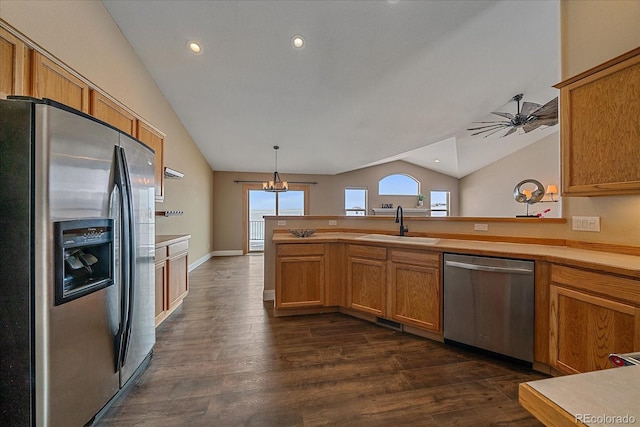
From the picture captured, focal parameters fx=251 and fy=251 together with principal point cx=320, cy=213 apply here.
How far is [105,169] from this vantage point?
135 centimetres

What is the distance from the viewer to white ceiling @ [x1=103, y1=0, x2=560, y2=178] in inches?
97.6

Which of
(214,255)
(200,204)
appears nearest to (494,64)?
(200,204)

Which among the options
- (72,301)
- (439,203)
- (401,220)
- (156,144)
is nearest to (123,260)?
(72,301)

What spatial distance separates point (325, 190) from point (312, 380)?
6815mm

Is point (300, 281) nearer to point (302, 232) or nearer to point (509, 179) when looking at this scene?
point (302, 232)

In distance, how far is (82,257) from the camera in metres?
1.32

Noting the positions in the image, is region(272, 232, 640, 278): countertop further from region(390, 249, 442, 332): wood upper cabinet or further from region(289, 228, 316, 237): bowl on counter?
region(289, 228, 316, 237): bowl on counter

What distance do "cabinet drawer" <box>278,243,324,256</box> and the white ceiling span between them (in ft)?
7.40

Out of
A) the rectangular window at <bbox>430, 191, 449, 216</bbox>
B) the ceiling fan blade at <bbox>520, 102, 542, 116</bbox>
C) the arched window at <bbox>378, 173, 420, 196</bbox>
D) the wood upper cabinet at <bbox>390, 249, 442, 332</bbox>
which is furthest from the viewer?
the rectangular window at <bbox>430, 191, 449, 216</bbox>

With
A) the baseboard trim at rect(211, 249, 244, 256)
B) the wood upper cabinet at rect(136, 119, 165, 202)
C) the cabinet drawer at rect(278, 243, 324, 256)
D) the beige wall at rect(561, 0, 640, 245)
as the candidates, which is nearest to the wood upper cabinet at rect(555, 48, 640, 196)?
the beige wall at rect(561, 0, 640, 245)

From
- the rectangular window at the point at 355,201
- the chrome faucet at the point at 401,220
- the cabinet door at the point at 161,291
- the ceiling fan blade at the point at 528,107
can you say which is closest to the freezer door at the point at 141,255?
the cabinet door at the point at 161,291

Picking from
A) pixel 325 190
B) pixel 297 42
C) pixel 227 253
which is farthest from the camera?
pixel 325 190

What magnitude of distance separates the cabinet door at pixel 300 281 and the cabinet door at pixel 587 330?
1969 millimetres

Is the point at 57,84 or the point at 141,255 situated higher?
the point at 57,84
